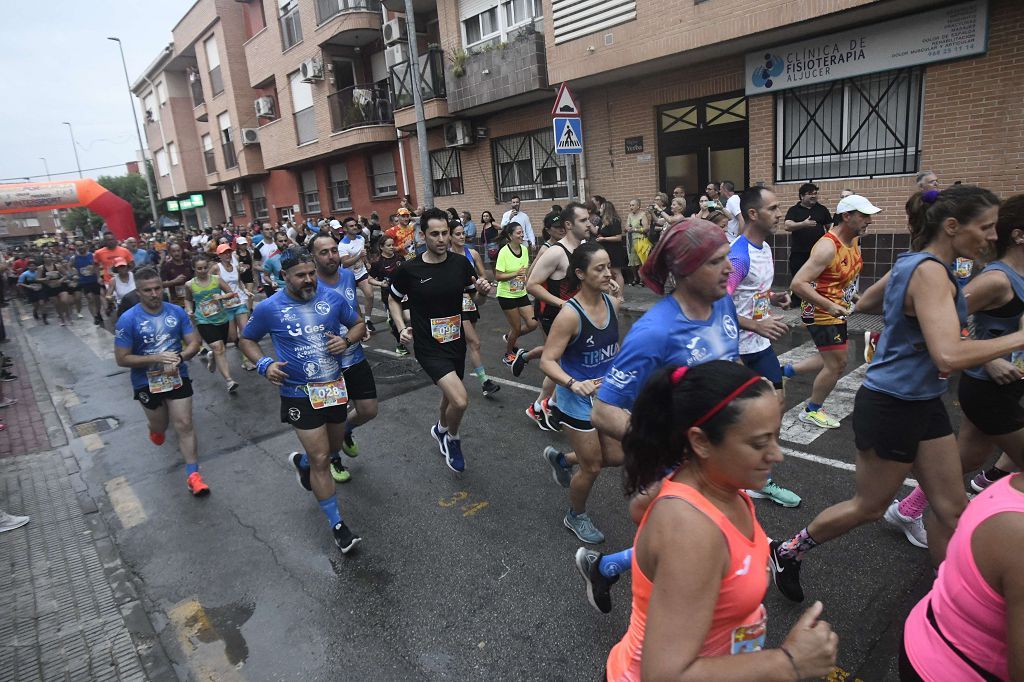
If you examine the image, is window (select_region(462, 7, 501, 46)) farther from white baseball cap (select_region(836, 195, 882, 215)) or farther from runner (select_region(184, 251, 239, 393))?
white baseball cap (select_region(836, 195, 882, 215))

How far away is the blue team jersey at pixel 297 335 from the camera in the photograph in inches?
166

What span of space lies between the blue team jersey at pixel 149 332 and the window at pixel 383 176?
16625 millimetres

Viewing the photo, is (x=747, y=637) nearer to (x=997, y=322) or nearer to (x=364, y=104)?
(x=997, y=322)

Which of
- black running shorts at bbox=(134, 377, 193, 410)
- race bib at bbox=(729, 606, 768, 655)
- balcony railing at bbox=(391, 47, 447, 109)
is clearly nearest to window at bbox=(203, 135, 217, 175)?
balcony railing at bbox=(391, 47, 447, 109)

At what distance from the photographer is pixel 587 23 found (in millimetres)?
12773

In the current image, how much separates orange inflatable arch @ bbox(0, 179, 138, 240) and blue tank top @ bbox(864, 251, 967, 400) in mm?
31409

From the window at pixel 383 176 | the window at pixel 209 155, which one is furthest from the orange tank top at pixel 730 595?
the window at pixel 209 155

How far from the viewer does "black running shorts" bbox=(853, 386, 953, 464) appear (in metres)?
2.76

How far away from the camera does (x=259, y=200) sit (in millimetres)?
31516

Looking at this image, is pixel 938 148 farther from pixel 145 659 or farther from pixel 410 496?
pixel 145 659

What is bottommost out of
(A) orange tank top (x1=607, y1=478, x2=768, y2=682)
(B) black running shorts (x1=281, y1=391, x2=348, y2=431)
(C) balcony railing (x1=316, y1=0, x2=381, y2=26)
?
(B) black running shorts (x1=281, y1=391, x2=348, y2=431)

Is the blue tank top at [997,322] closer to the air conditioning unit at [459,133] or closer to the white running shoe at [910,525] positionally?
the white running shoe at [910,525]

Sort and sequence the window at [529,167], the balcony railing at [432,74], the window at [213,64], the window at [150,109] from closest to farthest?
1. the window at [529,167]
2. the balcony railing at [432,74]
3. the window at [213,64]
4. the window at [150,109]

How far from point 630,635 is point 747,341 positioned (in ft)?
9.79
